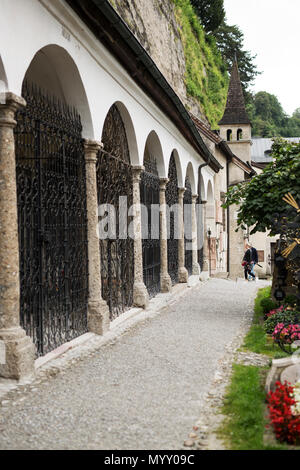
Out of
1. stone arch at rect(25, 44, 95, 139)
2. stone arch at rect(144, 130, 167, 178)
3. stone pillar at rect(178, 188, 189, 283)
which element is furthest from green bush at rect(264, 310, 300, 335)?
stone pillar at rect(178, 188, 189, 283)

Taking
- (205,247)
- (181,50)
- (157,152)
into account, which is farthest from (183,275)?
(181,50)

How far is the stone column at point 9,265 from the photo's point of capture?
5164mm

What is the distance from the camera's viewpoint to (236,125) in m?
31.6

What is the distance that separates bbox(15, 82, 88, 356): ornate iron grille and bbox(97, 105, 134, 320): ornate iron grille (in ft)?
4.03

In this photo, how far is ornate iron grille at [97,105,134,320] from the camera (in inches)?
359

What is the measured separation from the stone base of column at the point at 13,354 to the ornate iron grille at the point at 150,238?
267 inches

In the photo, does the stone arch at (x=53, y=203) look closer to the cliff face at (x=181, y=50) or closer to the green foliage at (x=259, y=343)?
the green foliage at (x=259, y=343)

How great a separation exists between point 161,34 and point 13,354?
20066 mm

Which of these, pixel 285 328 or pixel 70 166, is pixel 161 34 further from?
A: pixel 285 328

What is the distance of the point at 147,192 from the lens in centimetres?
1229

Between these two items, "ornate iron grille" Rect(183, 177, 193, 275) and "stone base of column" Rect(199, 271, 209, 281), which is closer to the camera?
"ornate iron grille" Rect(183, 177, 193, 275)

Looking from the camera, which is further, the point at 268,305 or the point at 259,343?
the point at 268,305

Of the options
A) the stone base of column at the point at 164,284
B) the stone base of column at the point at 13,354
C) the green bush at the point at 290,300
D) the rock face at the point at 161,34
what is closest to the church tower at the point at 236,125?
the rock face at the point at 161,34

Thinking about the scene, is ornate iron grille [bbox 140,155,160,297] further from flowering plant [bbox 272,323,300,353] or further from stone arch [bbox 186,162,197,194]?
→ stone arch [bbox 186,162,197,194]
